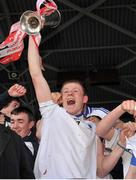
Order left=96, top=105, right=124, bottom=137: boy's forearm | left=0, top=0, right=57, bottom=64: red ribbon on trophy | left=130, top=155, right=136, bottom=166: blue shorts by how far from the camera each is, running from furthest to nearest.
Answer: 1. left=0, top=0, right=57, bottom=64: red ribbon on trophy
2. left=130, top=155, right=136, bottom=166: blue shorts
3. left=96, top=105, right=124, bottom=137: boy's forearm

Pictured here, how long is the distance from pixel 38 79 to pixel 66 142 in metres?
0.49

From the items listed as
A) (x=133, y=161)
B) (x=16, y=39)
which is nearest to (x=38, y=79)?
(x=16, y=39)

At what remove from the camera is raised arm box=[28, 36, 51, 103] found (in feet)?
9.47

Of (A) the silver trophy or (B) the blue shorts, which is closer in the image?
(B) the blue shorts

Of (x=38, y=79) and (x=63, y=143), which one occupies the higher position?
(x=38, y=79)

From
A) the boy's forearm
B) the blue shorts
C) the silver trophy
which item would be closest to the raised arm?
the silver trophy

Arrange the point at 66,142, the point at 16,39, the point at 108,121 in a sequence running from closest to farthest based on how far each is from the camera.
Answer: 1. the point at 66,142
2. the point at 108,121
3. the point at 16,39

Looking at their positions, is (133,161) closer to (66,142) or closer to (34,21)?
(66,142)

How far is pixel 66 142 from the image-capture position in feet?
9.00

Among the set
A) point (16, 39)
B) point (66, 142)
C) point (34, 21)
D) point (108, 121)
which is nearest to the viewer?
point (66, 142)

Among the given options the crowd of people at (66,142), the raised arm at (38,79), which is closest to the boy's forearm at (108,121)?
the crowd of people at (66,142)

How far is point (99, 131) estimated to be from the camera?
296 cm

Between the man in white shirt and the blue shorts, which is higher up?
the man in white shirt

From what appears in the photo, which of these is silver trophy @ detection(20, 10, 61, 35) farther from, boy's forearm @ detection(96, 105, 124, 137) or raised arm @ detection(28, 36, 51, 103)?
boy's forearm @ detection(96, 105, 124, 137)
